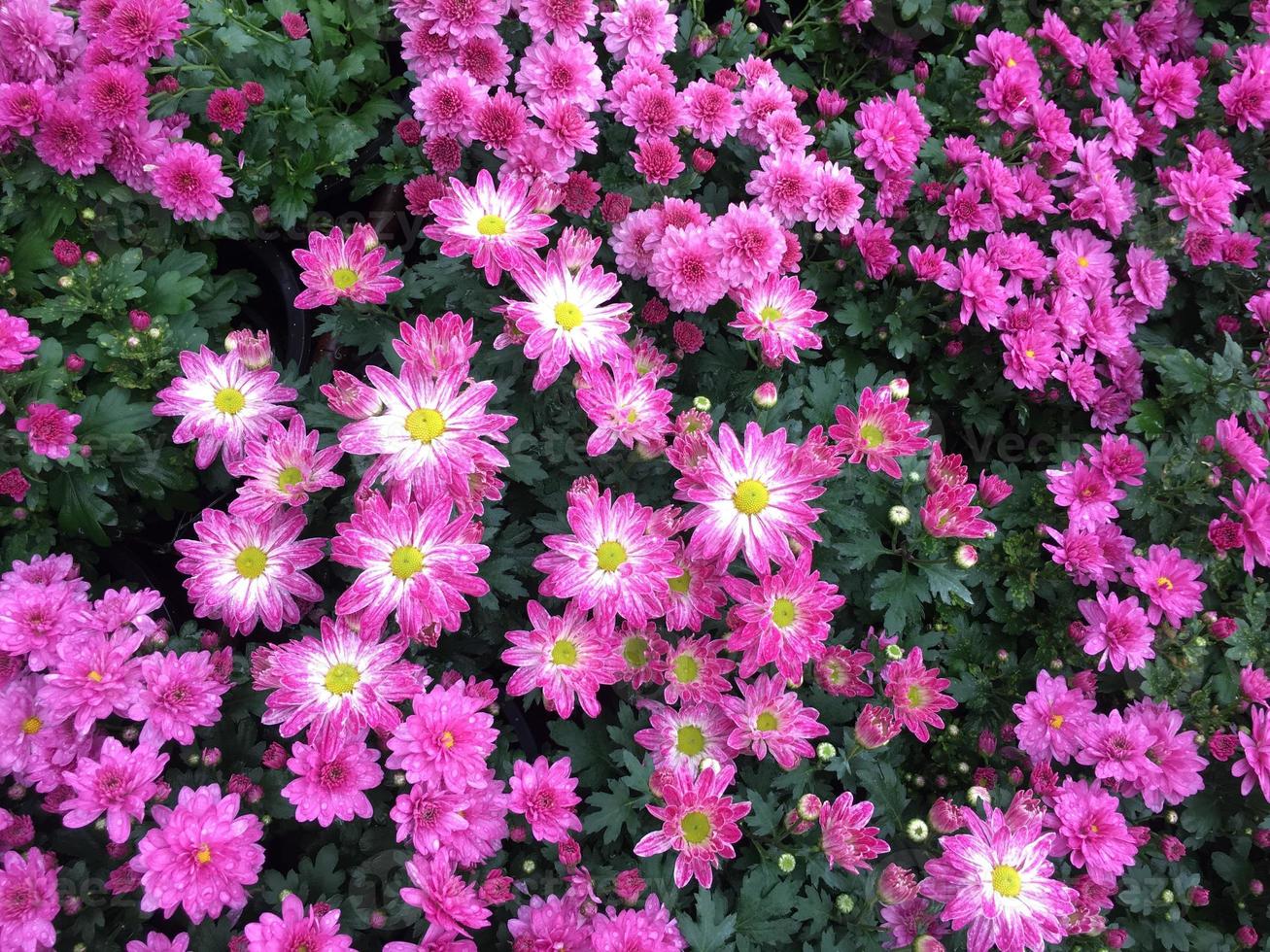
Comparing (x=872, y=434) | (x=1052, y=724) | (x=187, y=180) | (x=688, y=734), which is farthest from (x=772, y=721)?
(x=187, y=180)

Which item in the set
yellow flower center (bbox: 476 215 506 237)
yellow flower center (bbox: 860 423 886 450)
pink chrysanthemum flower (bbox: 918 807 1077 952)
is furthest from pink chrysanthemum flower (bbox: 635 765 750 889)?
yellow flower center (bbox: 476 215 506 237)

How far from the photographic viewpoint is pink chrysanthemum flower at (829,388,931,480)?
1841 millimetres

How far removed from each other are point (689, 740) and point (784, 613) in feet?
1.38

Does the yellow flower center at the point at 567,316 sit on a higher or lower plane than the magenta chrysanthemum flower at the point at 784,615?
higher

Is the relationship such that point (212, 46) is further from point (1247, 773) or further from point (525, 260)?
point (1247, 773)

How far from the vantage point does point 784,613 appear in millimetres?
1717

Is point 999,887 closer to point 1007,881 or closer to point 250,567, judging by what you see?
point 1007,881

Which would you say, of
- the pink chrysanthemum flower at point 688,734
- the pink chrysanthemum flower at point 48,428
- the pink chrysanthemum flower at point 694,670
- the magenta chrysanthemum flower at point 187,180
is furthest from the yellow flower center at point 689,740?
the magenta chrysanthemum flower at point 187,180

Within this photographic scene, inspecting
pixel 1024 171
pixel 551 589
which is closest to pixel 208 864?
pixel 551 589

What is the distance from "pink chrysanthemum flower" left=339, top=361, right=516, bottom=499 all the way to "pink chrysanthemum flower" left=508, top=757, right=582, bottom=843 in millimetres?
628

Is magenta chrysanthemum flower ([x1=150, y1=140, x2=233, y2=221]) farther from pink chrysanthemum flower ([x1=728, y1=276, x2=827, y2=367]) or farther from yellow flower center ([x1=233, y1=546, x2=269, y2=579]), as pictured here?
pink chrysanthemum flower ([x1=728, y1=276, x2=827, y2=367])

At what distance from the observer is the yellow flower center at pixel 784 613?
171 cm

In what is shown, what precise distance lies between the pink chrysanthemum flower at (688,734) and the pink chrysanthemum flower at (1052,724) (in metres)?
0.82

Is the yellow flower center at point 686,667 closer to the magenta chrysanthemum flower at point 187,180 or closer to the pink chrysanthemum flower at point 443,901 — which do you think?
the pink chrysanthemum flower at point 443,901
